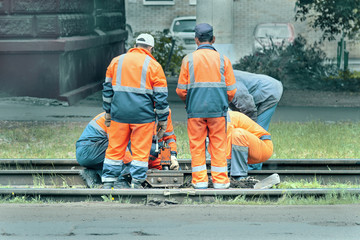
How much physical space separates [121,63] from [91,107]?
721 cm

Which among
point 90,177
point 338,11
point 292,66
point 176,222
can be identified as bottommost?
point 292,66

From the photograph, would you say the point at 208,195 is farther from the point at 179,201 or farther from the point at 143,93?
the point at 143,93

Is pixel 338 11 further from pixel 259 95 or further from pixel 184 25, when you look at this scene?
pixel 184 25

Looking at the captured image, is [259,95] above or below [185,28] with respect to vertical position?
above

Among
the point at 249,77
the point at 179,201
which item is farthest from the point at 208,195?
the point at 249,77

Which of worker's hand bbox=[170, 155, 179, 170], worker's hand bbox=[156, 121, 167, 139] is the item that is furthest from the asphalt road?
worker's hand bbox=[170, 155, 179, 170]

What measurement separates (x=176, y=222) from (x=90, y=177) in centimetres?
198

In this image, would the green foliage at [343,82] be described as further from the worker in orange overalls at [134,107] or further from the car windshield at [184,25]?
the worker in orange overalls at [134,107]

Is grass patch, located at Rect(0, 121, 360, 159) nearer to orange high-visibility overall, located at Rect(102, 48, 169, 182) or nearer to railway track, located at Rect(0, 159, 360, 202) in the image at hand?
railway track, located at Rect(0, 159, 360, 202)

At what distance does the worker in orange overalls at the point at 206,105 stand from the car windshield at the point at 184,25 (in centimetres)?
2088

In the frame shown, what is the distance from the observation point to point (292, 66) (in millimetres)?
18531

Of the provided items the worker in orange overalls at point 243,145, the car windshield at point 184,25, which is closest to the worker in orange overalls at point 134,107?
the worker in orange overalls at point 243,145

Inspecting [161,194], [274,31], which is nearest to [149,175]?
[161,194]

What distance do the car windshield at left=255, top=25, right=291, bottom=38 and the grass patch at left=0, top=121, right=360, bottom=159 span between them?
14.7m
